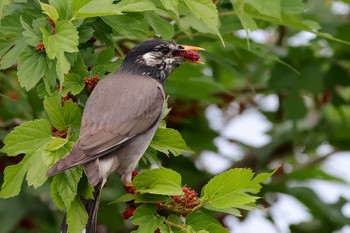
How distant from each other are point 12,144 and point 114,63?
3.21 feet

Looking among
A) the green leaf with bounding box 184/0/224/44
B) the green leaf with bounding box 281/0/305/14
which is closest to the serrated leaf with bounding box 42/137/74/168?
the green leaf with bounding box 184/0/224/44

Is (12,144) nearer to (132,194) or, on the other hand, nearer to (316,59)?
(132,194)

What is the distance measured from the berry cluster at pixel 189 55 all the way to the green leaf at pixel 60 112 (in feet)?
3.41

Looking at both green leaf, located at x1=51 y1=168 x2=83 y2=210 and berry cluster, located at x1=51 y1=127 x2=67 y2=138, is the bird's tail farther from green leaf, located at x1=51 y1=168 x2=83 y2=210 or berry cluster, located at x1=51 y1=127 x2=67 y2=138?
berry cluster, located at x1=51 y1=127 x2=67 y2=138

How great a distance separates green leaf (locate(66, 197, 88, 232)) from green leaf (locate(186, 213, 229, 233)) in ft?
1.74

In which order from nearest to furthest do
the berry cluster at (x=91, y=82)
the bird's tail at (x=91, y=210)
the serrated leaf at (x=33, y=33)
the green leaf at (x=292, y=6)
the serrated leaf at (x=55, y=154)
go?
the serrated leaf at (x=55, y=154), the serrated leaf at (x=33, y=33), the bird's tail at (x=91, y=210), the berry cluster at (x=91, y=82), the green leaf at (x=292, y=6)

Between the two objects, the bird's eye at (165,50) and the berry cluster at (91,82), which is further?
the bird's eye at (165,50)

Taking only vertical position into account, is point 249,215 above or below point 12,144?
below

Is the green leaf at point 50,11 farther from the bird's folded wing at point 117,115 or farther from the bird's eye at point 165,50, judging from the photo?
the bird's eye at point 165,50

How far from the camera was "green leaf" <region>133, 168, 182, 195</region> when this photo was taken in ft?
15.0

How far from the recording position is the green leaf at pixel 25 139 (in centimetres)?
469

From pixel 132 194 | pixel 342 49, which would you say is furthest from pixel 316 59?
pixel 132 194

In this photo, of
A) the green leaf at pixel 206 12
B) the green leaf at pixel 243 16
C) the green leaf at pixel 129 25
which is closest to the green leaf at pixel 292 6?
the green leaf at pixel 243 16

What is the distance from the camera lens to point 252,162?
329 inches
